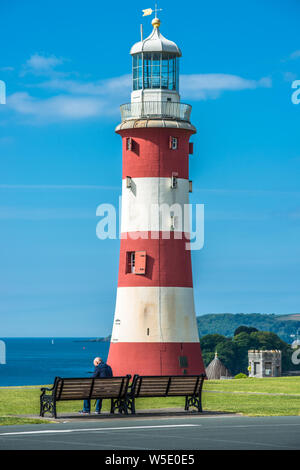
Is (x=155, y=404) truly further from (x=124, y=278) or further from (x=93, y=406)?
(x=124, y=278)

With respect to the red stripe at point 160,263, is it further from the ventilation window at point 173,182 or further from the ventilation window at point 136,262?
the ventilation window at point 173,182

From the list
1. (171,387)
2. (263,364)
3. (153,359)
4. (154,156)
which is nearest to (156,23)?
(154,156)

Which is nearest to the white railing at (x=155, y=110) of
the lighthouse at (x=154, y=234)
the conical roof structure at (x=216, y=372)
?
the lighthouse at (x=154, y=234)

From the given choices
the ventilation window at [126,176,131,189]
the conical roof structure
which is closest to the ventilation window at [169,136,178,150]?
the ventilation window at [126,176,131,189]

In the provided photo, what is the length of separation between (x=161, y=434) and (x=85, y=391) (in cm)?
547

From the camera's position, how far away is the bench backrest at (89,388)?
79.8 feet

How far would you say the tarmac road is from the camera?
17594mm

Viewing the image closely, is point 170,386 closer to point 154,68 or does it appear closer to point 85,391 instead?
point 85,391

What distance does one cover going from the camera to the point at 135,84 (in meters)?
44.0

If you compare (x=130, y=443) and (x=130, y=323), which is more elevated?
(x=130, y=323)

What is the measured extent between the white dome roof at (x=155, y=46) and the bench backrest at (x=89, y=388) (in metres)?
21.5

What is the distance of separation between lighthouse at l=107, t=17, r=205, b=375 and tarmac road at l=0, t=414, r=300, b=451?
1770 cm

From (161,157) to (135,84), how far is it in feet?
12.3
